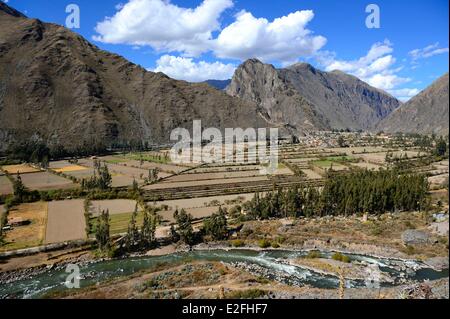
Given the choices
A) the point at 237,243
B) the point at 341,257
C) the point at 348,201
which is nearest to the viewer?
the point at 341,257

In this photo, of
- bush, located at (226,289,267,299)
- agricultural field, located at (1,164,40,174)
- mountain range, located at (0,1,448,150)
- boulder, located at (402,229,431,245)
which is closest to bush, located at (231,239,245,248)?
bush, located at (226,289,267,299)

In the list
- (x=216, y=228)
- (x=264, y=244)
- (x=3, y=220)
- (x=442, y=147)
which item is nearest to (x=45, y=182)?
(x=3, y=220)

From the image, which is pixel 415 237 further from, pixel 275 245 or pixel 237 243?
pixel 237 243

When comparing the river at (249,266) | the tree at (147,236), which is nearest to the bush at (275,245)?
the river at (249,266)

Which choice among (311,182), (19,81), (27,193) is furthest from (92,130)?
(311,182)

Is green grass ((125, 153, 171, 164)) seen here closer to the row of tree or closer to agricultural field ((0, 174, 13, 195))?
agricultural field ((0, 174, 13, 195))
